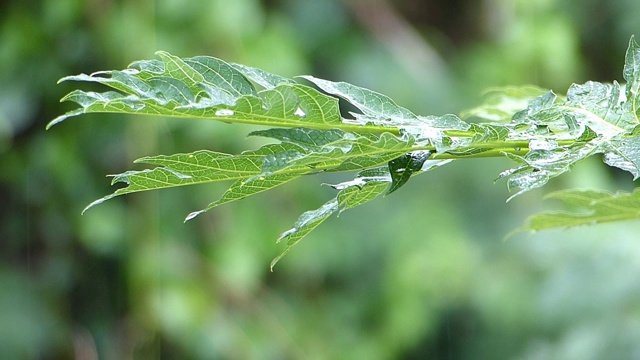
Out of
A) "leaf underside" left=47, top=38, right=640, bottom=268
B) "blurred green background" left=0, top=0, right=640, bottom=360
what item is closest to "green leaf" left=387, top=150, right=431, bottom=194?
"leaf underside" left=47, top=38, right=640, bottom=268

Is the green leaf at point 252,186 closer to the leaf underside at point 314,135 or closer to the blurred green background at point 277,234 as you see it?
the leaf underside at point 314,135

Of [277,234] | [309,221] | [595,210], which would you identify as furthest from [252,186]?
[277,234]

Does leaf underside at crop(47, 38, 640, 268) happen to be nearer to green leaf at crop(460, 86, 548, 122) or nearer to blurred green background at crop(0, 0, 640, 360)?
green leaf at crop(460, 86, 548, 122)

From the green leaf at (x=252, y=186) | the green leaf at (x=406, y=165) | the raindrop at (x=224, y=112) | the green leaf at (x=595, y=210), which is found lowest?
the green leaf at (x=595, y=210)

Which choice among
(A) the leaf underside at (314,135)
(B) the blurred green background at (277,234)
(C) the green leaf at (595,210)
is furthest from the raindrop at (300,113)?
(B) the blurred green background at (277,234)

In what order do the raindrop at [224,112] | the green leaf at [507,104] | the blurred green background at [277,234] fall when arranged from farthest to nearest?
the blurred green background at [277,234], the green leaf at [507,104], the raindrop at [224,112]
